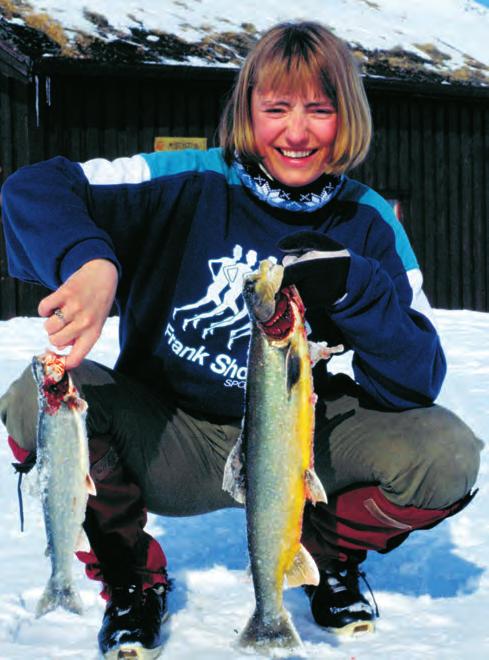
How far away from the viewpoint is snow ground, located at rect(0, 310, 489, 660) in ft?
9.33

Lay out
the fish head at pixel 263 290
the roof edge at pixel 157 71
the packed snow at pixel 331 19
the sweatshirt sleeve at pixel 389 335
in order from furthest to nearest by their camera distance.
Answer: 1. the packed snow at pixel 331 19
2. the roof edge at pixel 157 71
3. the sweatshirt sleeve at pixel 389 335
4. the fish head at pixel 263 290

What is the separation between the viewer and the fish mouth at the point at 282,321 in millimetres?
2072

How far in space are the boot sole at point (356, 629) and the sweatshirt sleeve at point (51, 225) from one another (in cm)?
143

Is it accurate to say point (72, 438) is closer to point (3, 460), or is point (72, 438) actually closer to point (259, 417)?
point (259, 417)

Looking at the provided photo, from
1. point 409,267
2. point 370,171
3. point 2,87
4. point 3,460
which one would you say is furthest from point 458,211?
point 409,267

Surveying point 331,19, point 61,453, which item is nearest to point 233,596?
point 61,453

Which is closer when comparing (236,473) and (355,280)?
(236,473)

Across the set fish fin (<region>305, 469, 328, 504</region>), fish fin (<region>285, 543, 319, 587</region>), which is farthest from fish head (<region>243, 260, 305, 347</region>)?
fish fin (<region>285, 543, 319, 587</region>)

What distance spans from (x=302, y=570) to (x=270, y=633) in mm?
176

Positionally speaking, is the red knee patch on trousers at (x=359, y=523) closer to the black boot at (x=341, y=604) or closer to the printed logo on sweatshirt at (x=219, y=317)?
the black boot at (x=341, y=604)

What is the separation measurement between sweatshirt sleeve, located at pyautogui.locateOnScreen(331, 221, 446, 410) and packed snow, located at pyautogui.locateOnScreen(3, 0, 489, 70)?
31.7ft

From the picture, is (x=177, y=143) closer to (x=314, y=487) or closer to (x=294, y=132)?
(x=294, y=132)

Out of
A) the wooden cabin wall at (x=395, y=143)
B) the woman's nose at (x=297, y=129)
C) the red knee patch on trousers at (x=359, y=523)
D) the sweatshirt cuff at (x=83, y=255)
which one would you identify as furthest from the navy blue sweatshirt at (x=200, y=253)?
the wooden cabin wall at (x=395, y=143)

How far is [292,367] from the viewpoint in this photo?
2.10 meters
